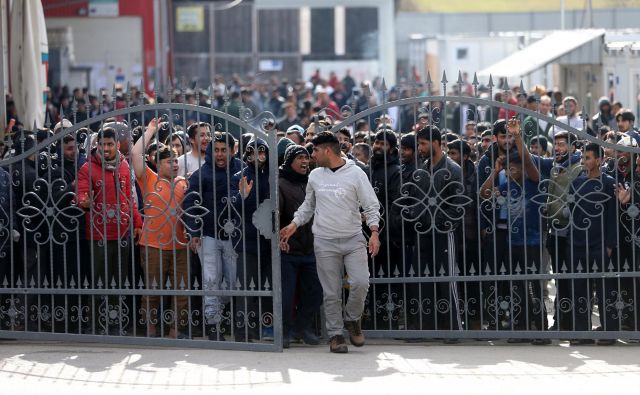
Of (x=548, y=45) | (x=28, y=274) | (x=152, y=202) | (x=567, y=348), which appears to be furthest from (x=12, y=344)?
(x=548, y=45)

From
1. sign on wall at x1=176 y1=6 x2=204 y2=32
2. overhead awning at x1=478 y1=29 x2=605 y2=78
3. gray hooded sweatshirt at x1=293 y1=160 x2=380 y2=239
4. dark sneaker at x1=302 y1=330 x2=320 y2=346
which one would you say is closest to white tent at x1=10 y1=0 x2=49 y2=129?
dark sneaker at x1=302 y1=330 x2=320 y2=346

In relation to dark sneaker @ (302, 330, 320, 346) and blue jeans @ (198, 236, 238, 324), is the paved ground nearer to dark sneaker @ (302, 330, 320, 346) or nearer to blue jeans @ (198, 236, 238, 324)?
dark sneaker @ (302, 330, 320, 346)

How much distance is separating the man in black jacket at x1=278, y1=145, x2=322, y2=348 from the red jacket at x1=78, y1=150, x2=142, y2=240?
1.21m

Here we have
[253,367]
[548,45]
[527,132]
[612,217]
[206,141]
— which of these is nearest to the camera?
[253,367]

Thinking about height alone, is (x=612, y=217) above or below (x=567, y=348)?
above

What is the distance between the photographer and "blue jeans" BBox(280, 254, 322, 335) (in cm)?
1141

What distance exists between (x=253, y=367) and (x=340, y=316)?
85cm

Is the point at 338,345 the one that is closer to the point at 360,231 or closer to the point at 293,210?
the point at 360,231

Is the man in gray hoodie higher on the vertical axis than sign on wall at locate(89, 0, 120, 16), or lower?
lower

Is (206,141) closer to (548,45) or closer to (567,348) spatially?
(567,348)

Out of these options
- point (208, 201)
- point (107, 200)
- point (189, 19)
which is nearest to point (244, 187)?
point (208, 201)

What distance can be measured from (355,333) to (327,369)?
0.84m

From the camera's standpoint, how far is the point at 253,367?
34.8 feet

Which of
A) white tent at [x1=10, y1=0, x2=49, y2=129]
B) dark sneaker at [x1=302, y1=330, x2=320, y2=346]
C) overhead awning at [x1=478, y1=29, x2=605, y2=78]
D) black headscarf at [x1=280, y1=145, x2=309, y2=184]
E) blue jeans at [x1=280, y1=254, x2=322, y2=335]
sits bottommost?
dark sneaker at [x1=302, y1=330, x2=320, y2=346]
